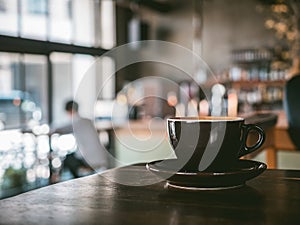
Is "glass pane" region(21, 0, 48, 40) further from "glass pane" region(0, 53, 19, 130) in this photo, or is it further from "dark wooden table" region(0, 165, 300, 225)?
"dark wooden table" region(0, 165, 300, 225)

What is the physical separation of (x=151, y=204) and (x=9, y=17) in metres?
5.50

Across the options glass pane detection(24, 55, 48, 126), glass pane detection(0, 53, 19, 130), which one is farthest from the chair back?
glass pane detection(24, 55, 48, 126)

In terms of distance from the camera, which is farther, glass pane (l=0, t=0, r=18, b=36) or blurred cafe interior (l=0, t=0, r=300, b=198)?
glass pane (l=0, t=0, r=18, b=36)

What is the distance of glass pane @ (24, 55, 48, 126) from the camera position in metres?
6.35

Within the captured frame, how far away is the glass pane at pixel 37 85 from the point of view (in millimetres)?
6348

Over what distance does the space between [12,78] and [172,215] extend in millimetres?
5634

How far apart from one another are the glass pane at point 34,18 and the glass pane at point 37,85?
295 mm

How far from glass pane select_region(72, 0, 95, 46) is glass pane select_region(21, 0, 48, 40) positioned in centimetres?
96

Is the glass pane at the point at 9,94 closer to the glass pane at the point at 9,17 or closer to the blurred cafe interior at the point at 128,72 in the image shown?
the blurred cafe interior at the point at 128,72

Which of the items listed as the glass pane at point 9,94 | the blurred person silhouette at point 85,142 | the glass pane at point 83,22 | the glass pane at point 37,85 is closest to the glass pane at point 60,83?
the glass pane at point 37,85

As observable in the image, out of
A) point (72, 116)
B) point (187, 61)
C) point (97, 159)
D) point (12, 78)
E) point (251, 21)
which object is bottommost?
point (97, 159)

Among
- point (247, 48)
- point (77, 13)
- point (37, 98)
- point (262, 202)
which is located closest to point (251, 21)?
point (247, 48)

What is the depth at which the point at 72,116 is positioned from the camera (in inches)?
231

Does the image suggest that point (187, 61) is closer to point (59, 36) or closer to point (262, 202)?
point (59, 36)
